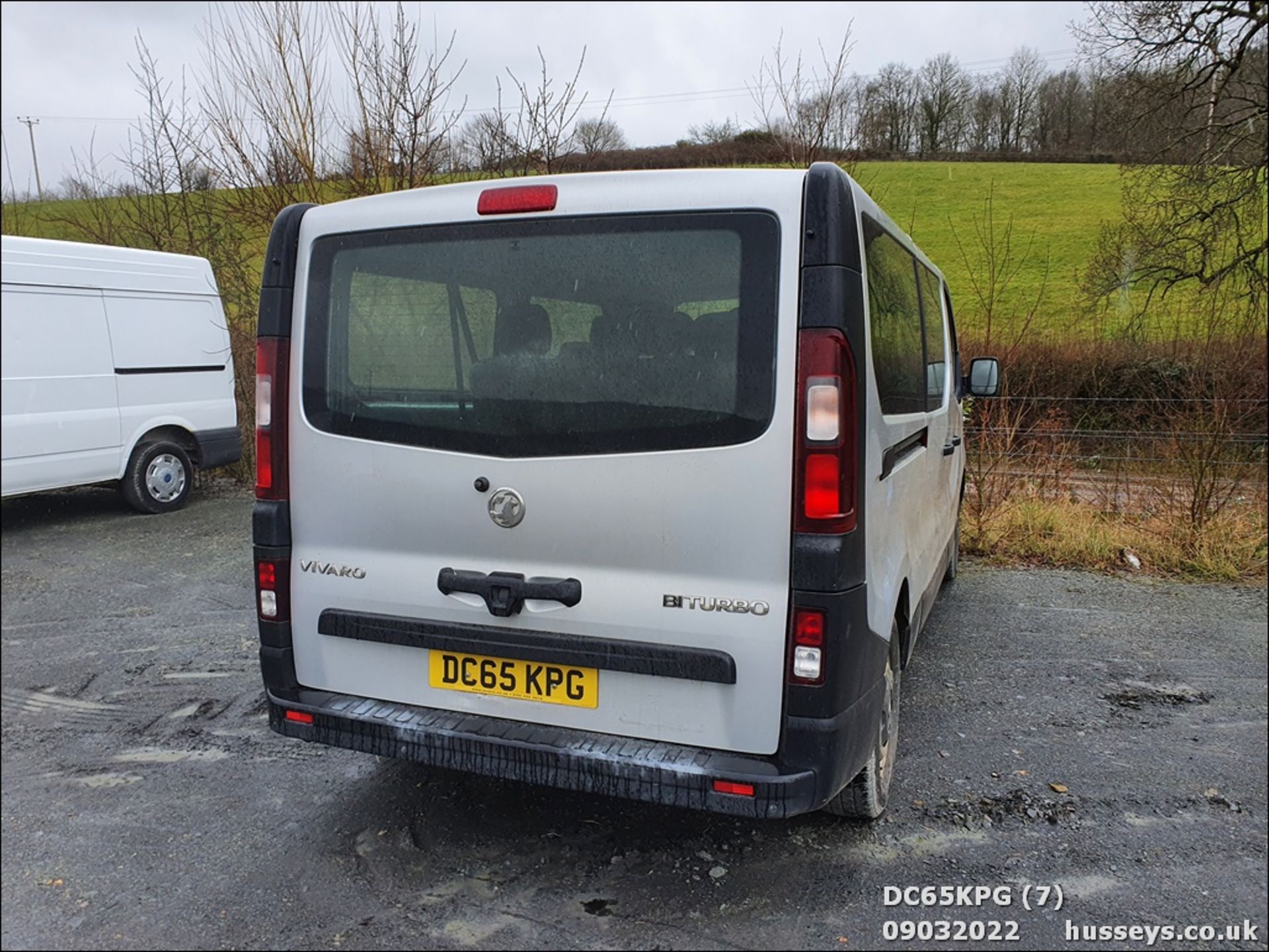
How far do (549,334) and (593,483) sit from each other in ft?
1.45

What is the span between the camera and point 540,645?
7.63ft

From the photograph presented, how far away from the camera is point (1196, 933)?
83.0 inches

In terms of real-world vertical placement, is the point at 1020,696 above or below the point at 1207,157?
below

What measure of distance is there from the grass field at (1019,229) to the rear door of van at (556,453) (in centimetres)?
302

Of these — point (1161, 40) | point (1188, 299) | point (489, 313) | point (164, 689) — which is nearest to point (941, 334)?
point (1188, 299)

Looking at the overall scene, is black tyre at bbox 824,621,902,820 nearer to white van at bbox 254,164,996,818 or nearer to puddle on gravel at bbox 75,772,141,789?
white van at bbox 254,164,996,818

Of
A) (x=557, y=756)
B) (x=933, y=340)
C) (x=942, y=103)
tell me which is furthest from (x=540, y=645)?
(x=933, y=340)

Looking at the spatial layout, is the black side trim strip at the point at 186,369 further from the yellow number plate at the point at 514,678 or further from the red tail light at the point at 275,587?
the yellow number plate at the point at 514,678

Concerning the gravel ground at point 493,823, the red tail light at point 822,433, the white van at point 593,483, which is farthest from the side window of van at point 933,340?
the red tail light at point 822,433

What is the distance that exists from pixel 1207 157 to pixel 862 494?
19.9 ft

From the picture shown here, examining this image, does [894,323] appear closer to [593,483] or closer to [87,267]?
[593,483]

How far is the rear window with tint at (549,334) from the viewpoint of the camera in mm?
2150

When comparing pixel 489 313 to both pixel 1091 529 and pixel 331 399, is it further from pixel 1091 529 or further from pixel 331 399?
pixel 1091 529

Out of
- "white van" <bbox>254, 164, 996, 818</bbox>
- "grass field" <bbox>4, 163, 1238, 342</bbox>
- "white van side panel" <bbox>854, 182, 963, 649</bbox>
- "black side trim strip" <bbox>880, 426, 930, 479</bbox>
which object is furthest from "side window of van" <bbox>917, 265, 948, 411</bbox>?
"white van" <bbox>254, 164, 996, 818</bbox>
